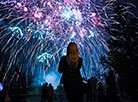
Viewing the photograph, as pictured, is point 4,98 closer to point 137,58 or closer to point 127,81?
point 127,81

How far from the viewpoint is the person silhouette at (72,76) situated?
9.41 ft

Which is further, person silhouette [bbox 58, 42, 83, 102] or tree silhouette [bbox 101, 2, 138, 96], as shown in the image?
tree silhouette [bbox 101, 2, 138, 96]

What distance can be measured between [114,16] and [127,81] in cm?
550

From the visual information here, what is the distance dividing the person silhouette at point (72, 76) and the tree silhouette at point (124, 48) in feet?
18.7

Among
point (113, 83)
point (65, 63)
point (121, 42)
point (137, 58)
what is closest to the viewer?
point (65, 63)

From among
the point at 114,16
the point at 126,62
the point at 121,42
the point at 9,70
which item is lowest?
the point at 9,70

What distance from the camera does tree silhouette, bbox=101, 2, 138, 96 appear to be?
8.13 m

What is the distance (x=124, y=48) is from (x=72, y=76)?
766 cm

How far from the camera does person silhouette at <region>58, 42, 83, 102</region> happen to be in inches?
113

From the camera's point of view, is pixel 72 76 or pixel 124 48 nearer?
pixel 72 76

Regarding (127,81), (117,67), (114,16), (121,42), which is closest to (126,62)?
(117,67)

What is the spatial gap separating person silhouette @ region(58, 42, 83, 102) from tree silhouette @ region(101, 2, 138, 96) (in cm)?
570

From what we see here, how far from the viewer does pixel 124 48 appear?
9.88 m

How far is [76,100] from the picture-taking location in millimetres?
2838
